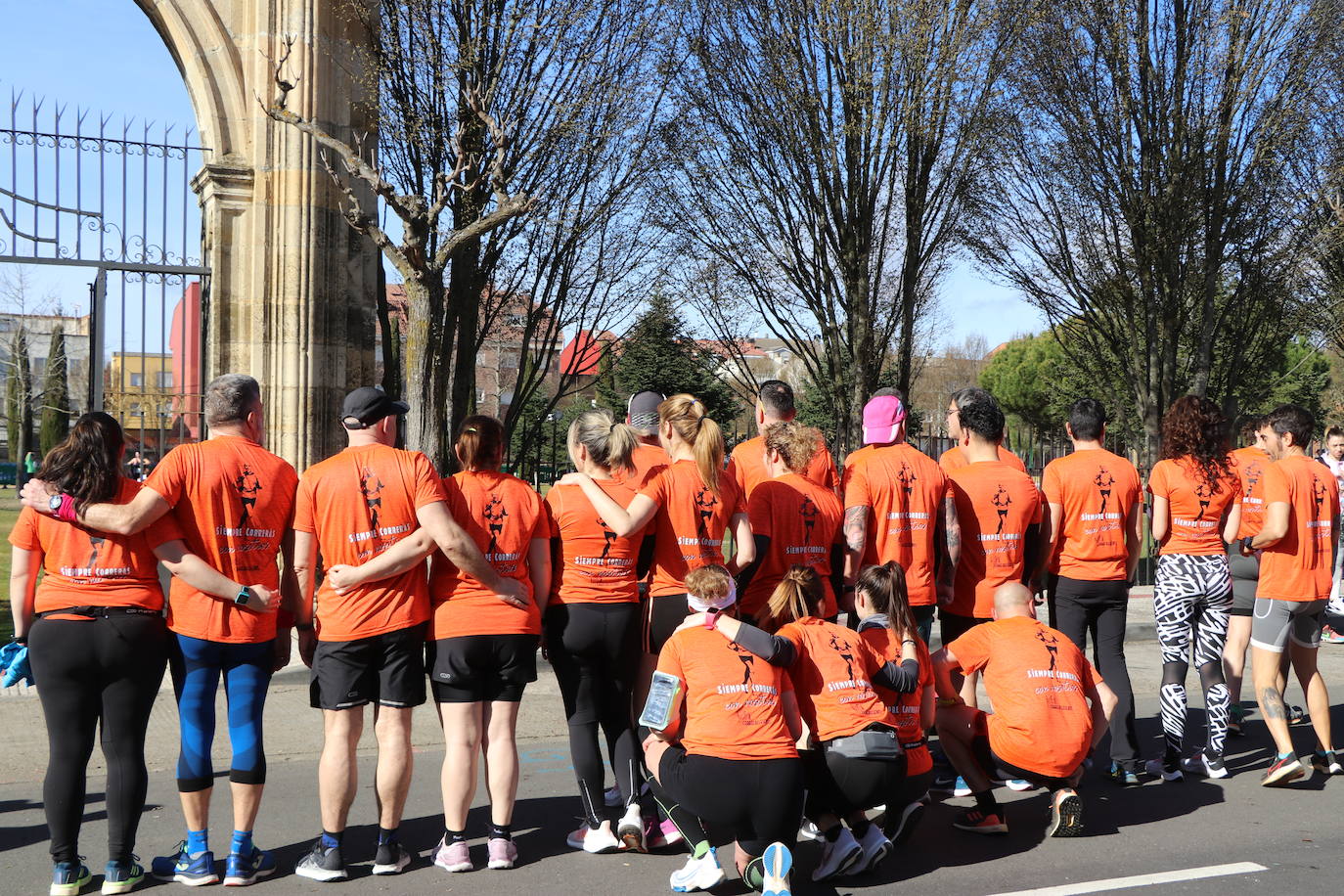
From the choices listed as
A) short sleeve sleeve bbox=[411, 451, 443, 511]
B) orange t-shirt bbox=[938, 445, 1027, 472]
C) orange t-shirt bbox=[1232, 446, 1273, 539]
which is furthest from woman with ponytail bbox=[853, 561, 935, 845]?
orange t-shirt bbox=[1232, 446, 1273, 539]

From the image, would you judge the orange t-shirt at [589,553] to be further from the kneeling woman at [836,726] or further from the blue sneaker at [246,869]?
the blue sneaker at [246,869]

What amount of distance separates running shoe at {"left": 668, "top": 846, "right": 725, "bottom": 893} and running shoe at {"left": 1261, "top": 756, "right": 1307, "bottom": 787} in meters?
3.18

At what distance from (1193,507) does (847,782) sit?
2.93m

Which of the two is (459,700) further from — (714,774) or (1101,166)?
(1101,166)

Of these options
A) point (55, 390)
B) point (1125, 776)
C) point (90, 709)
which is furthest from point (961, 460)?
point (55, 390)

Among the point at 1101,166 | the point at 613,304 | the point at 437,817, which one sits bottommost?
the point at 437,817

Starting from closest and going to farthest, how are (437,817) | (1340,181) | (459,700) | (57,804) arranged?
(57,804), (459,700), (437,817), (1340,181)

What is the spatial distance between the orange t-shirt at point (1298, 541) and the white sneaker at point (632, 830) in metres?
3.68

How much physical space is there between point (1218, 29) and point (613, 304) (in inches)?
307

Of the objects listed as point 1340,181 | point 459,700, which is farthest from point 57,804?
point 1340,181

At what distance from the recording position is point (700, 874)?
14.2ft

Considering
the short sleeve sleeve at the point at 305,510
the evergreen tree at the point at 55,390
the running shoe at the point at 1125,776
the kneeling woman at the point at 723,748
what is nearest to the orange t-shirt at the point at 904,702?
the kneeling woman at the point at 723,748

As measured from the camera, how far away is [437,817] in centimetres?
536

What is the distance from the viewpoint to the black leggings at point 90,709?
13.8 feet
